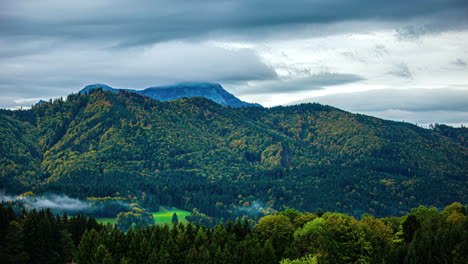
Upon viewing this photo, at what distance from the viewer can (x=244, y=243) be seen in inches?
5984

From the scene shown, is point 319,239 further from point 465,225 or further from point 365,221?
point 465,225

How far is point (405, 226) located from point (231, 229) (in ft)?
197

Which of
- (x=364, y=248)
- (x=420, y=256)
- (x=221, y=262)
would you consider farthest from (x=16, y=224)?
(x=420, y=256)

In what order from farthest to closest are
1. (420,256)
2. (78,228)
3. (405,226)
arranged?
(78,228), (405,226), (420,256)

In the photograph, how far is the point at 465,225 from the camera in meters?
151

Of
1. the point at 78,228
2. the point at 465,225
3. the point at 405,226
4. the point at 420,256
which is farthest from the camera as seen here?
the point at 78,228

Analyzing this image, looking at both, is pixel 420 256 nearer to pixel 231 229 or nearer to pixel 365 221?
pixel 365 221

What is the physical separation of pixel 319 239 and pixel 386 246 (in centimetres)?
2054

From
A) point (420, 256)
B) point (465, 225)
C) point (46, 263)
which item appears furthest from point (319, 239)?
point (46, 263)

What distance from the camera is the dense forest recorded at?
141875mm

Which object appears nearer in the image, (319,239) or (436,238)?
(436,238)

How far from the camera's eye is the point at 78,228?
183750mm

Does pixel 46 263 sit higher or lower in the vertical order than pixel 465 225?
lower

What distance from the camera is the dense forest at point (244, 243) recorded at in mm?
141875
